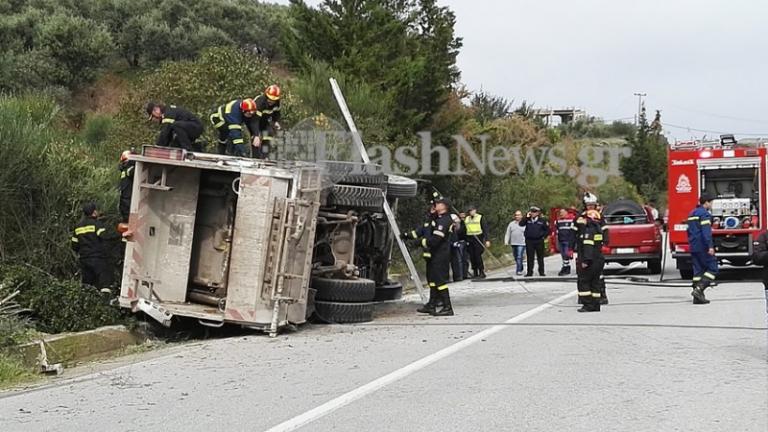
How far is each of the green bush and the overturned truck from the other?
0.41m

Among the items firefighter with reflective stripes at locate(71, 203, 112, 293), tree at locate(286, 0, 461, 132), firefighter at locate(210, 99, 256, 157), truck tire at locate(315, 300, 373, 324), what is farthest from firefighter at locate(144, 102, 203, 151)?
tree at locate(286, 0, 461, 132)

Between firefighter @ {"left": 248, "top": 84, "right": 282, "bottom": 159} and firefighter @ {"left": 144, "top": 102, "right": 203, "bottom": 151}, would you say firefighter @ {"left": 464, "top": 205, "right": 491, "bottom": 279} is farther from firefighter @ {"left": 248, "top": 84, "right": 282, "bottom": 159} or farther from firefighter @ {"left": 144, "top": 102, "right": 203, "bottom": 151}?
firefighter @ {"left": 144, "top": 102, "right": 203, "bottom": 151}

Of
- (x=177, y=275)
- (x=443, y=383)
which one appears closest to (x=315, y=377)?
(x=443, y=383)

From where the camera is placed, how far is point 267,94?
1196cm

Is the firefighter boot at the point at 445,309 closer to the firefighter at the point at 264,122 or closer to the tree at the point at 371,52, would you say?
the firefighter at the point at 264,122

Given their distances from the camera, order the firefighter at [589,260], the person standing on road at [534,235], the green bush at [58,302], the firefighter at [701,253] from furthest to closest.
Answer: the person standing on road at [534,235] → the firefighter at [701,253] → the firefighter at [589,260] → the green bush at [58,302]

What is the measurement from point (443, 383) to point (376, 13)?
21565 millimetres

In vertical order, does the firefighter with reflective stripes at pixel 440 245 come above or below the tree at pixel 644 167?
below

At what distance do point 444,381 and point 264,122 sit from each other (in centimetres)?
589

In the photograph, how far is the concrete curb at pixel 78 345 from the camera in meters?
8.88

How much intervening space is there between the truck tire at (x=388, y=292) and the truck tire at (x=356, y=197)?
1.64m

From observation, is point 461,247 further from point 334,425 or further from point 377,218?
point 334,425

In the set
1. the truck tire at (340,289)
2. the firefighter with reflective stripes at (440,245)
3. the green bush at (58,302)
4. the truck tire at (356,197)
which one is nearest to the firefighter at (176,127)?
the truck tire at (356,197)

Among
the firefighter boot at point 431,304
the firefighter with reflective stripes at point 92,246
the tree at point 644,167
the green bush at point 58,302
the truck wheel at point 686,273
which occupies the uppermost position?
the tree at point 644,167
